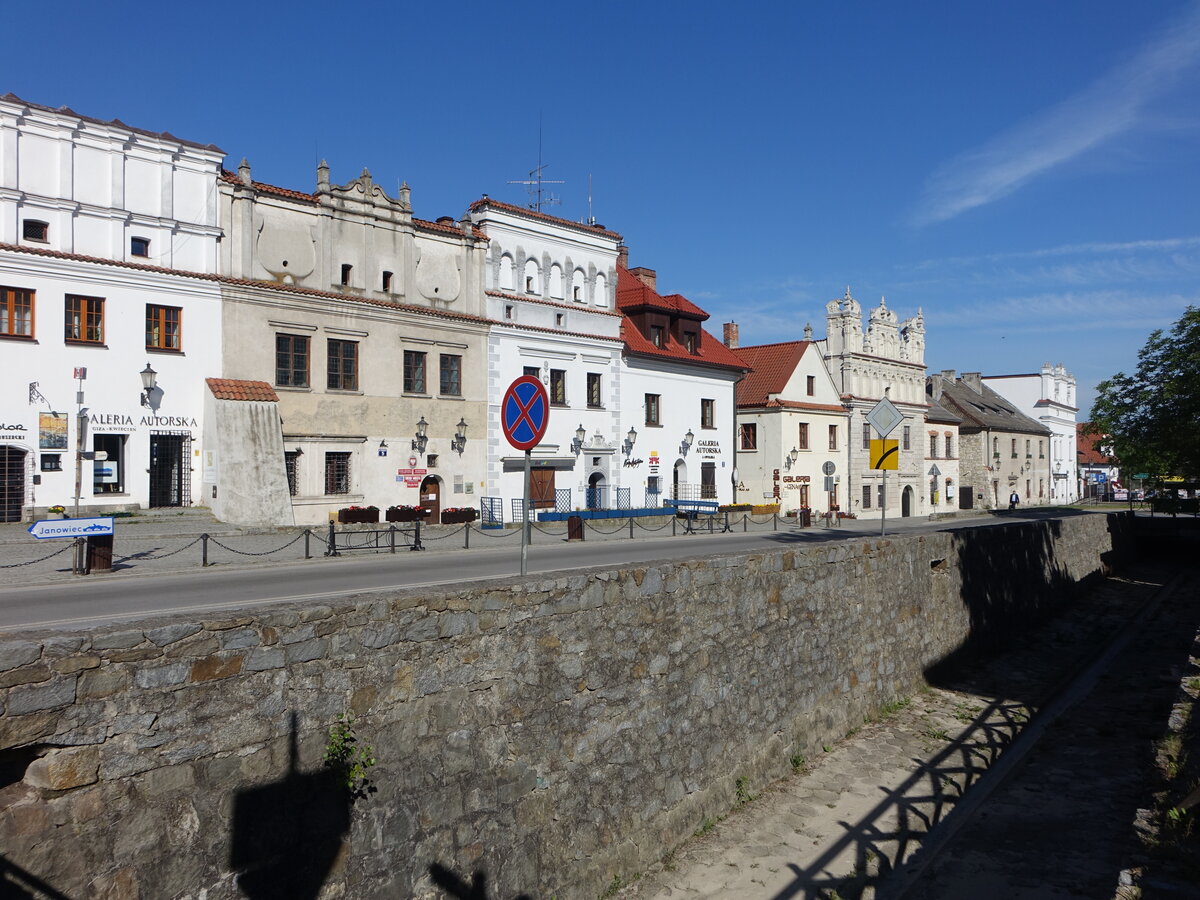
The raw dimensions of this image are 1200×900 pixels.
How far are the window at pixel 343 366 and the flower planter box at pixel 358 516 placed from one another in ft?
14.0

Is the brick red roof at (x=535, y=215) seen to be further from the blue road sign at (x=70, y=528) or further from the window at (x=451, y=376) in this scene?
the blue road sign at (x=70, y=528)

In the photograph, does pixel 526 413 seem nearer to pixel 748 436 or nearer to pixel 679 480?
pixel 679 480

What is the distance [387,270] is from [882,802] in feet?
84.5

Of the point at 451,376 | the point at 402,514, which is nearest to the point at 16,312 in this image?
the point at 402,514

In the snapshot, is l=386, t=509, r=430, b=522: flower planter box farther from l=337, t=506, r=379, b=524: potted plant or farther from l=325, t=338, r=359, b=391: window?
l=325, t=338, r=359, b=391: window

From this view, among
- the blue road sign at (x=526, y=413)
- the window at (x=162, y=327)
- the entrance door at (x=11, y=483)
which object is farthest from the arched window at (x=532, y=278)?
the blue road sign at (x=526, y=413)

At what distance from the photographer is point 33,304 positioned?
23.3 m

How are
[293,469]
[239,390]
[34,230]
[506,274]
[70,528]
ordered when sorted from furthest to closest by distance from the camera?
1. [506,274]
2. [293,469]
3. [239,390]
4. [34,230]
5. [70,528]

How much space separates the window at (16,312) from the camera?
22.9 metres

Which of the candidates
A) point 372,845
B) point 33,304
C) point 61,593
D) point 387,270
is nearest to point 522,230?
point 387,270

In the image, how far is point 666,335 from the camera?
137ft

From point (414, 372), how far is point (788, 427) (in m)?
21.5

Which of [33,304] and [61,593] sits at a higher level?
[33,304]

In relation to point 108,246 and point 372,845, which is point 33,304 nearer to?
point 108,246
